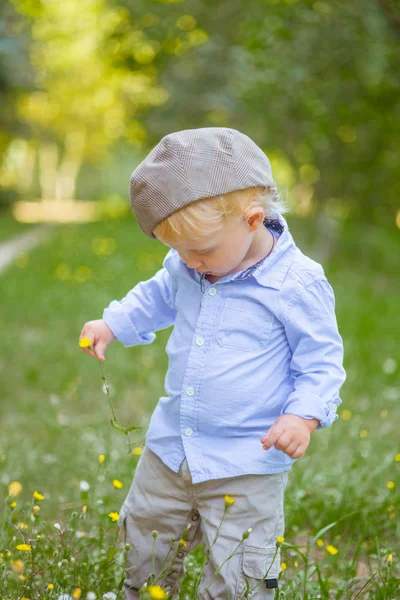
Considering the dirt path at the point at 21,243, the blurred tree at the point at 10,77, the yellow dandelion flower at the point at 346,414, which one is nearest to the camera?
the yellow dandelion flower at the point at 346,414

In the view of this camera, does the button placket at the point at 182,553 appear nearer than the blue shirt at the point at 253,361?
No

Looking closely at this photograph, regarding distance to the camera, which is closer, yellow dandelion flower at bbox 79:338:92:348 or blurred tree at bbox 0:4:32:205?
yellow dandelion flower at bbox 79:338:92:348

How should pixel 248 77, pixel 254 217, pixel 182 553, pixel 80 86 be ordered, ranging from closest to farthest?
pixel 254 217 < pixel 182 553 < pixel 248 77 < pixel 80 86

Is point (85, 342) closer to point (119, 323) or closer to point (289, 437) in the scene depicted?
point (119, 323)

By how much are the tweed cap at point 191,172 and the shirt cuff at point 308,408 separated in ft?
1.95

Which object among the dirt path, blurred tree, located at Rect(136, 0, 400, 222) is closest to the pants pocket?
blurred tree, located at Rect(136, 0, 400, 222)

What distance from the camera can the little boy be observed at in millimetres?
1948

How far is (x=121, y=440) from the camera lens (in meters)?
3.99

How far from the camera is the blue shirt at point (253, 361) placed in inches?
81.7

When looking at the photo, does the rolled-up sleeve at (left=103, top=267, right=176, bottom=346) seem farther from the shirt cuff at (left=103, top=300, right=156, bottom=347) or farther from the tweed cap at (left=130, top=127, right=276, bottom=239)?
the tweed cap at (left=130, top=127, right=276, bottom=239)

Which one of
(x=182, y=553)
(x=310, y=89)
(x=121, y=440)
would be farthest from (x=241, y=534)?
(x=310, y=89)

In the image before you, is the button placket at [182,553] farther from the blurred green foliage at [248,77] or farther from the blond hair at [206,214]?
the blurred green foliage at [248,77]

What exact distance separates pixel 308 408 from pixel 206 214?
23.2 inches

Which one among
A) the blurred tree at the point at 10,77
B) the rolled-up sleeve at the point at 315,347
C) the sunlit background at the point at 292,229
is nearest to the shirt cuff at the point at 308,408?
the rolled-up sleeve at the point at 315,347
